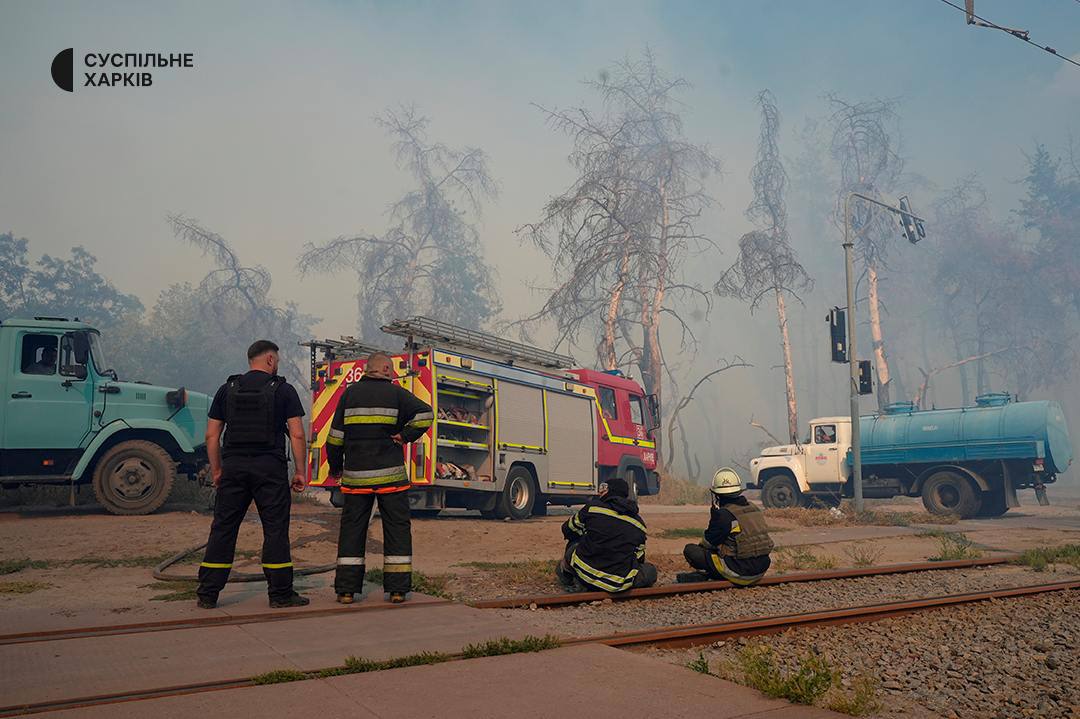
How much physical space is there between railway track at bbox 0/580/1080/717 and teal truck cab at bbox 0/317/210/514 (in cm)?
967

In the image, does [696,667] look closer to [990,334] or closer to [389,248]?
[389,248]

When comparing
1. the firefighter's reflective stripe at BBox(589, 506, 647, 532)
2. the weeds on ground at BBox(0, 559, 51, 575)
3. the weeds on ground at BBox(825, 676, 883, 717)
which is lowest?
the weeds on ground at BBox(825, 676, 883, 717)

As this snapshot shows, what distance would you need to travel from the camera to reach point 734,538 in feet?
25.4

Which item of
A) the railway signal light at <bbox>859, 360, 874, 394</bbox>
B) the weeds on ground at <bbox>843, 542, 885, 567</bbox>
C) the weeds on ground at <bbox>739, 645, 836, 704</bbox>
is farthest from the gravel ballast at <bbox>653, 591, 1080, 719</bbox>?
the railway signal light at <bbox>859, 360, 874, 394</bbox>

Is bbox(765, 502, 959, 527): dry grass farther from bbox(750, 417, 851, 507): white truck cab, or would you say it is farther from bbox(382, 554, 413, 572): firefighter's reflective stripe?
bbox(382, 554, 413, 572): firefighter's reflective stripe

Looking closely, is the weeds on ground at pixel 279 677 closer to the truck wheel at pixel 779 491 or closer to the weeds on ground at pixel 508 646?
the weeds on ground at pixel 508 646

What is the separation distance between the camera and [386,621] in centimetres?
520

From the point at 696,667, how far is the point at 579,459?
490 inches

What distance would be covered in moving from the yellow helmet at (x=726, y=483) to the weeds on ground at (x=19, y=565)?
6.63 meters

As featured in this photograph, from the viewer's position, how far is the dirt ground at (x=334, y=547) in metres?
7.17

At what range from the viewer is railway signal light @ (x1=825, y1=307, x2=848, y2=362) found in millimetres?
18406

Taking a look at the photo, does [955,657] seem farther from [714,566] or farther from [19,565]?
[19,565]

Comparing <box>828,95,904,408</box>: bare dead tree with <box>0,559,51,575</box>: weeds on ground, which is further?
<box>828,95,904,408</box>: bare dead tree

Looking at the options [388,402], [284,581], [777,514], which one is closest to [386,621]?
[284,581]
